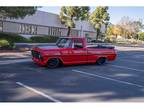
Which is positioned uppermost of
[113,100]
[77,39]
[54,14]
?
[54,14]

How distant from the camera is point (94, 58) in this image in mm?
15172

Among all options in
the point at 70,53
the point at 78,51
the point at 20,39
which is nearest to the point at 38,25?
the point at 20,39

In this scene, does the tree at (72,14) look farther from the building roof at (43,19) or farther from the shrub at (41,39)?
the shrub at (41,39)

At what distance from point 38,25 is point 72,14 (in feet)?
17.7

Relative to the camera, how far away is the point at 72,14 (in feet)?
137

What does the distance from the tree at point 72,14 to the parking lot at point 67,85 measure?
92.2 ft

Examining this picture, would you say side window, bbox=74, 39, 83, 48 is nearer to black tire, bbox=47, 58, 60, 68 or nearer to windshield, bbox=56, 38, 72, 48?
windshield, bbox=56, 38, 72, 48

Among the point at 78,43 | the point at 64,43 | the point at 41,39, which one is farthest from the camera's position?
the point at 41,39

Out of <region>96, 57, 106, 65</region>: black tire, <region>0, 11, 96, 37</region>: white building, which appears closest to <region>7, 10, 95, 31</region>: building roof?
<region>0, 11, 96, 37</region>: white building

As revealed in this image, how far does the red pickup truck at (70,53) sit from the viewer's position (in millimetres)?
13234

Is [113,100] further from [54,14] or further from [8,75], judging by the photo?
[54,14]

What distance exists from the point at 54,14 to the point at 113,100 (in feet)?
121

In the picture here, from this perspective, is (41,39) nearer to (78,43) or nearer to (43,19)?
(43,19)

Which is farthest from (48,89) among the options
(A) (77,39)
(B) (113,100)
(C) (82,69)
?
(A) (77,39)
